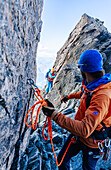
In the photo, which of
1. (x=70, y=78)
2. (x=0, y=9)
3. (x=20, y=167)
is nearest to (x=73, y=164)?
(x=20, y=167)

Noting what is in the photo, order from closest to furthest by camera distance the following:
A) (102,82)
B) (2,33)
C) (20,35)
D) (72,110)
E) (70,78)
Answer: (2,33), (102,82), (20,35), (72,110), (70,78)

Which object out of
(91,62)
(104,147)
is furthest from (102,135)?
(91,62)

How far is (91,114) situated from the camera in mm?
1415

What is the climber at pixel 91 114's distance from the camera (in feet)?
4.70

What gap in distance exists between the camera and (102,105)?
4.59 feet

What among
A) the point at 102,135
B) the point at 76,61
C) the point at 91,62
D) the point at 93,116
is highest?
the point at 76,61

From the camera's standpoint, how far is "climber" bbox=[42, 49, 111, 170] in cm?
143

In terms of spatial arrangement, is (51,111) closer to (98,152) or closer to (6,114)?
(6,114)

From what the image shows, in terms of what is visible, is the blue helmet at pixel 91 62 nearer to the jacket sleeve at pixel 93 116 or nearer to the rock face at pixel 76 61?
the jacket sleeve at pixel 93 116

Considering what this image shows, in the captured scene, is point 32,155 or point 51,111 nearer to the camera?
point 51,111

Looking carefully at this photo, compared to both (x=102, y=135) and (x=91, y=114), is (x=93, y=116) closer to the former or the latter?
(x=91, y=114)

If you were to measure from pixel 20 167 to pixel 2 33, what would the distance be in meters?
4.00

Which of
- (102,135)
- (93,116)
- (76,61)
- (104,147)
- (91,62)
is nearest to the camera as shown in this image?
(93,116)

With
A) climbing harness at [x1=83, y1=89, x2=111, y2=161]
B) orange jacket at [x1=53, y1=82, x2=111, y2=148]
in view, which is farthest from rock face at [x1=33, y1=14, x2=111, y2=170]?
orange jacket at [x1=53, y1=82, x2=111, y2=148]
